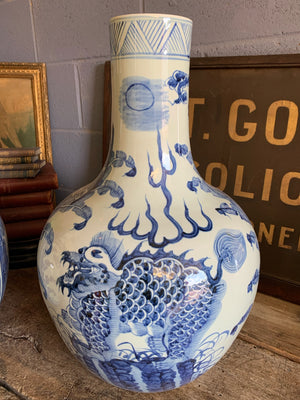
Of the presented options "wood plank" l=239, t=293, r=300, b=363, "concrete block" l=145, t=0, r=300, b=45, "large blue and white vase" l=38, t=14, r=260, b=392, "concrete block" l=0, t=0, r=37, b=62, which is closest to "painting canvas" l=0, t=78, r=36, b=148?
"concrete block" l=0, t=0, r=37, b=62

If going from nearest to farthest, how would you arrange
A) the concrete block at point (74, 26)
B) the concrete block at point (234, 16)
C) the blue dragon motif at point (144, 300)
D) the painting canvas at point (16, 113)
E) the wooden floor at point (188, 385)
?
the blue dragon motif at point (144, 300), the wooden floor at point (188, 385), the concrete block at point (234, 16), the concrete block at point (74, 26), the painting canvas at point (16, 113)

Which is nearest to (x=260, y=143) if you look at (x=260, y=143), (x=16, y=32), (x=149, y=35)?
(x=260, y=143)

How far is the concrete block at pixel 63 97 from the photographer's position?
2.92 ft

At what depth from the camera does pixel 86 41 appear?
831 mm

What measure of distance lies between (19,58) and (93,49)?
26 cm

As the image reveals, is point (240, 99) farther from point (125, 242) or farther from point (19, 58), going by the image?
point (19, 58)

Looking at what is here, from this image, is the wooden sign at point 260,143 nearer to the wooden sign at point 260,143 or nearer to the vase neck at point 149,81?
the wooden sign at point 260,143

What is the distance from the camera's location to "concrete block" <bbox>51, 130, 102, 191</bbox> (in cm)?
90

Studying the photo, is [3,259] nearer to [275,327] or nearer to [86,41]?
[275,327]

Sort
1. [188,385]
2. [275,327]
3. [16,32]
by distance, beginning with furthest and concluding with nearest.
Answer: [16,32], [275,327], [188,385]

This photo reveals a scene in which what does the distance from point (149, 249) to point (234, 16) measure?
1.63 feet

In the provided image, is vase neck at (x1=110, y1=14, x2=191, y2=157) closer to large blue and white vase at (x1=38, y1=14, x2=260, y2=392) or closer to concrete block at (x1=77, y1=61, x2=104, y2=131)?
large blue and white vase at (x1=38, y1=14, x2=260, y2=392)

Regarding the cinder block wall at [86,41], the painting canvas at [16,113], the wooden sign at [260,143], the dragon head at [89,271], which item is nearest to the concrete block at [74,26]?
the cinder block wall at [86,41]

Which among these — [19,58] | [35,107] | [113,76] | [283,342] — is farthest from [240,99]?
[19,58]
